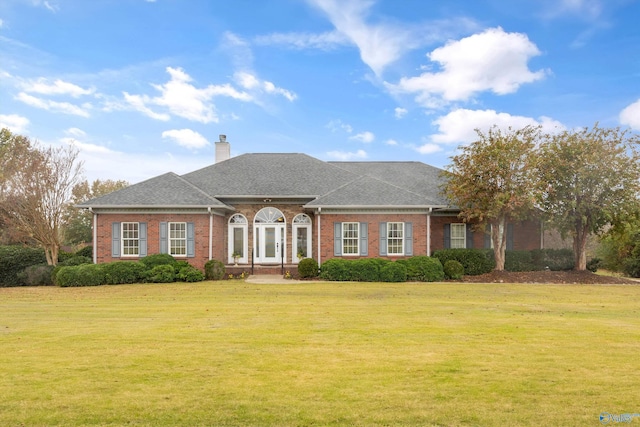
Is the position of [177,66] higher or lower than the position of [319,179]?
higher

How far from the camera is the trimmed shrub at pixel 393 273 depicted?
22.5 meters

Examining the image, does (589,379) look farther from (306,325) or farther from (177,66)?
(177,66)

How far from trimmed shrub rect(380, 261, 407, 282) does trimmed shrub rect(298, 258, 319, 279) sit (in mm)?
3258

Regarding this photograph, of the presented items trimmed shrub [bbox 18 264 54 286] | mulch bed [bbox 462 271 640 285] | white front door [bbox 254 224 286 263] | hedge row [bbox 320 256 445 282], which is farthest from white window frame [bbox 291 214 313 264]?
trimmed shrub [bbox 18 264 54 286]

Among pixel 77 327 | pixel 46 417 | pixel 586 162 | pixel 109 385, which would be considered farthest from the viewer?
pixel 586 162

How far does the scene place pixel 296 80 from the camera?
24.5 m

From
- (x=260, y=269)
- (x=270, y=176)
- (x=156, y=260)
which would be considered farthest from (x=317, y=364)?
(x=270, y=176)

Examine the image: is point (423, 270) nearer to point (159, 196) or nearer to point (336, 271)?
point (336, 271)

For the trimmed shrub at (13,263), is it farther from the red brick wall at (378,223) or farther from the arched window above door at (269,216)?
the red brick wall at (378,223)

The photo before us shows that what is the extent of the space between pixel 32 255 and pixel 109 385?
2332cm

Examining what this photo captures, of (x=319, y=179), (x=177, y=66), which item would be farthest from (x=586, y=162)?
(x=177, y=66)

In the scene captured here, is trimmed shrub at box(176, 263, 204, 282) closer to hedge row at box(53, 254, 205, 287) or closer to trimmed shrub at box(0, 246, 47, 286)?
hedge row at box(53, 254, 205, 287)

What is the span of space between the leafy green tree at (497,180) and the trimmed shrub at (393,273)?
485cm

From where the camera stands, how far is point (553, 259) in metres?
27.7
